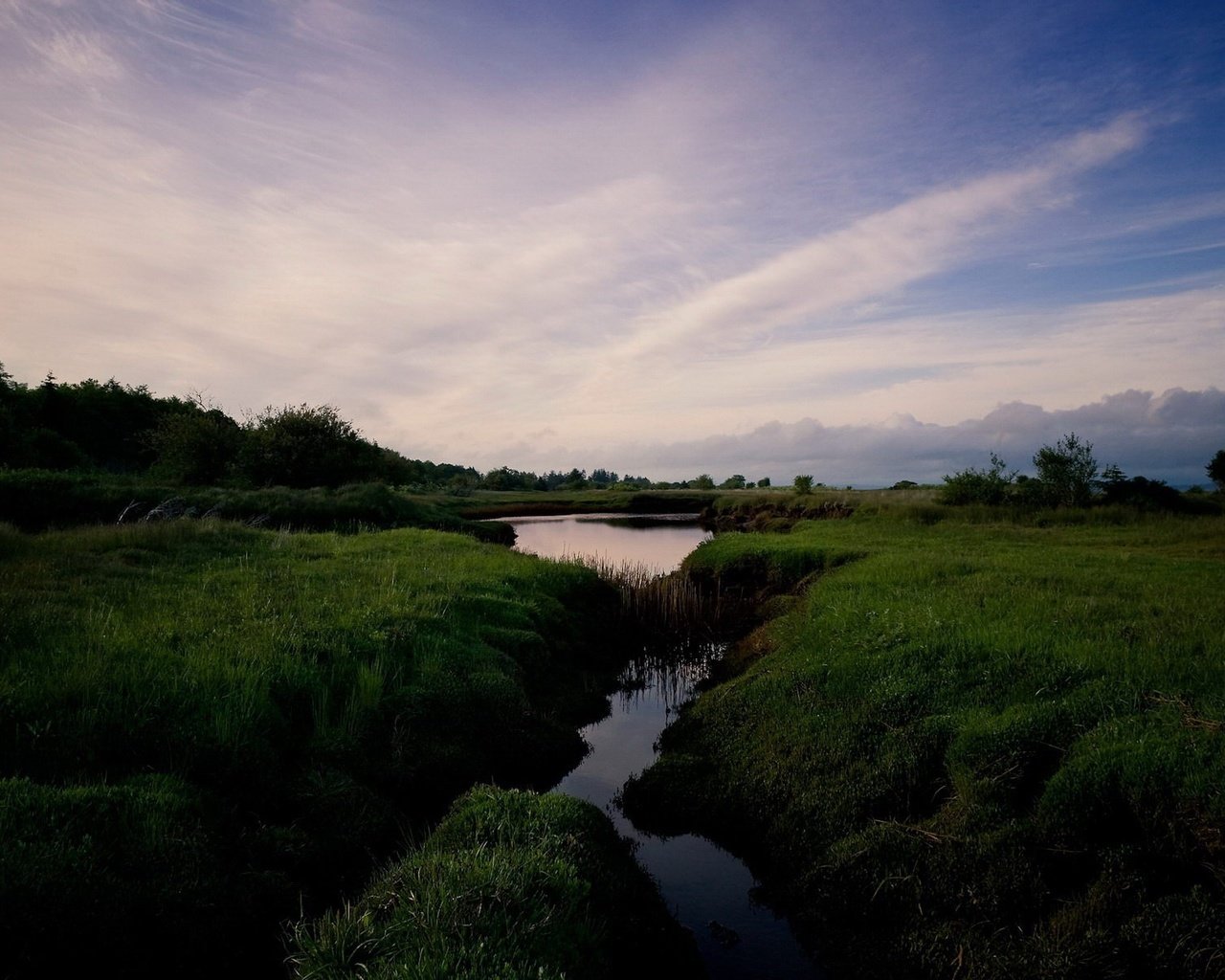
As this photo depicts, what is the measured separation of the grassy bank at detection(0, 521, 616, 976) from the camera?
217 inches

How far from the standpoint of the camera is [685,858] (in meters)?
8.98

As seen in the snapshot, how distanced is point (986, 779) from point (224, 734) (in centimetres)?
868

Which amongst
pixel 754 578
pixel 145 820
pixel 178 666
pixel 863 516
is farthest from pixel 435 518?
pixel 145 820

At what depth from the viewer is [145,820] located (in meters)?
6.09

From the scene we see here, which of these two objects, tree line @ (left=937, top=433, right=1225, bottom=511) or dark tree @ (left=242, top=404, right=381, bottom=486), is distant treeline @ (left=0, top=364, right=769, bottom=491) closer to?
dark tree @ (left=242, top=404, right=381, bottom=486)

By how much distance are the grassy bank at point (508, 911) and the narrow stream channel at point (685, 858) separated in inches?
23.0

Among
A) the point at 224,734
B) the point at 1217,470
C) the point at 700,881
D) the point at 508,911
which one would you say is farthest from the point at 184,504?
the point at 1217,470

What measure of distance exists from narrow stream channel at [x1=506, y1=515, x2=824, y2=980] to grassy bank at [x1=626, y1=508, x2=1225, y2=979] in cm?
38

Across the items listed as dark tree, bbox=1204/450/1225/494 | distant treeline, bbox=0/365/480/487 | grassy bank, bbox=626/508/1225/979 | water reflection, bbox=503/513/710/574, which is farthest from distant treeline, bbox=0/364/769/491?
dark tree, bbox=1204/450/1225/494

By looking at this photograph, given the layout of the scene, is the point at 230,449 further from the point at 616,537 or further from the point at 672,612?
the point at 672,612

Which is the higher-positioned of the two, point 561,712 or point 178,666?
point 178,666

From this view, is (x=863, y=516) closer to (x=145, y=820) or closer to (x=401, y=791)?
(x=401, y=791)

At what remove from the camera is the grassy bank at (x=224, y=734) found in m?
5.51

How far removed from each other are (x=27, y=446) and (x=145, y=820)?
1773 inches
